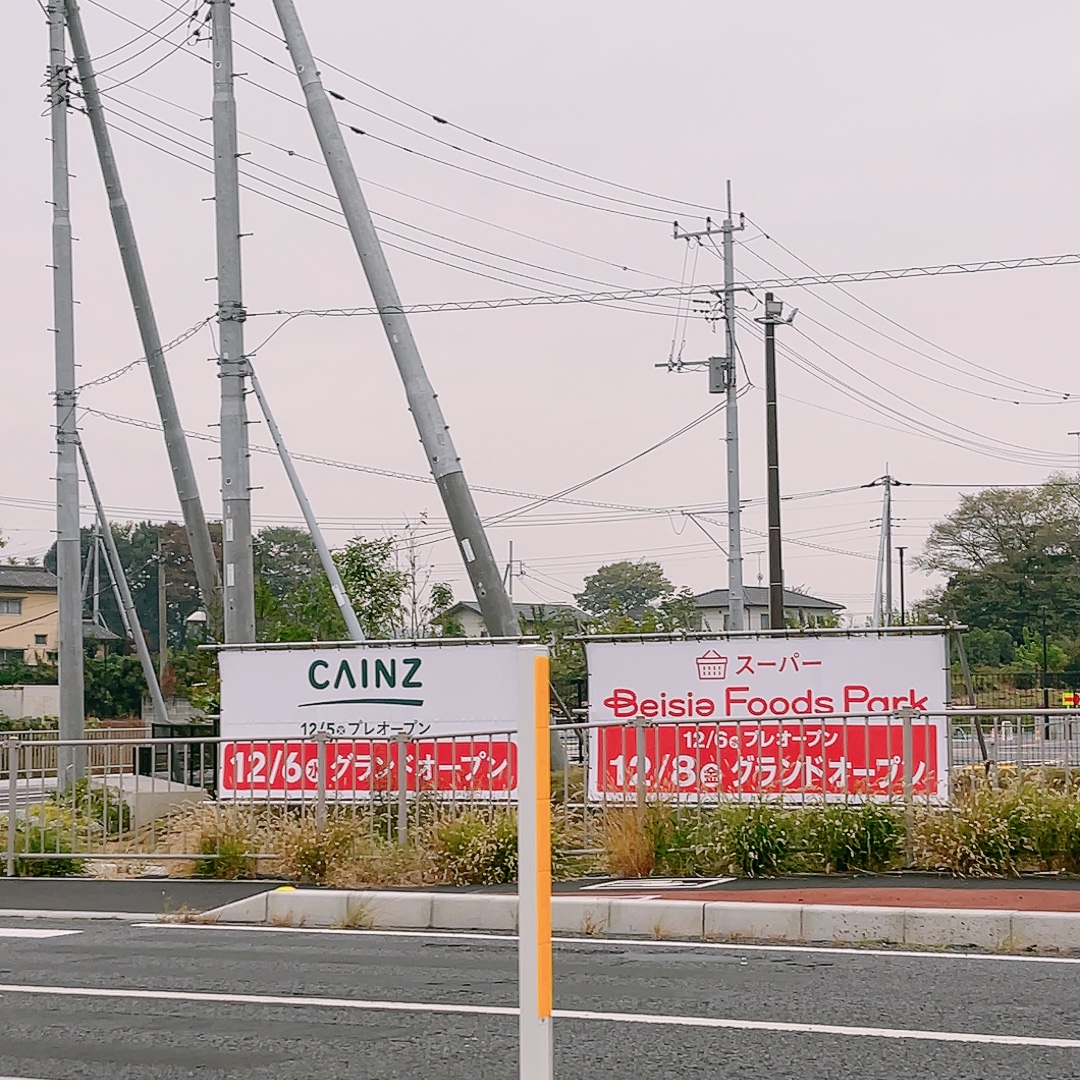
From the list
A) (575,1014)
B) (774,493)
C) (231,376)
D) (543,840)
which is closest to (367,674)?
(231,376)

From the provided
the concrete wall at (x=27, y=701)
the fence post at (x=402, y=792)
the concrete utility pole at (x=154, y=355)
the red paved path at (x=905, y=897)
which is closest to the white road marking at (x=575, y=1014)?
the red paved path at (x=905, y=897)

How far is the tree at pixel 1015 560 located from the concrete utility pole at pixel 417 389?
2671 inches

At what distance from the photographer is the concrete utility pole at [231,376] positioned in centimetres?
2158

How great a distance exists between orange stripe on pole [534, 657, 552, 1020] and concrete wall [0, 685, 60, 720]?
61885mm

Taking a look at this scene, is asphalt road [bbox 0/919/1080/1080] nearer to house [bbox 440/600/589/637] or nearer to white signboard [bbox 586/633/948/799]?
white signboard [bbox 586/633/948/799]

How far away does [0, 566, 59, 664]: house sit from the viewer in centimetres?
8181

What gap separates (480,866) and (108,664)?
5454 cm

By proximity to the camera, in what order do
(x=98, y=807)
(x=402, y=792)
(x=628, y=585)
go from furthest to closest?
(x=628, y=585), (x=98, y=807), (x=402, y=792)

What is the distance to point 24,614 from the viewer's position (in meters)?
83.0

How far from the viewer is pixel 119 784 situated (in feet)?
50.6

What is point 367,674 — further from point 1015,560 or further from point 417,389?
point 1015,560

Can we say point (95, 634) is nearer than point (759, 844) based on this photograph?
No

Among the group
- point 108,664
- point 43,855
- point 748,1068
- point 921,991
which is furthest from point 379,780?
point 108,664

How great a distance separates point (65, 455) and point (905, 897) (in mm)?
15965
